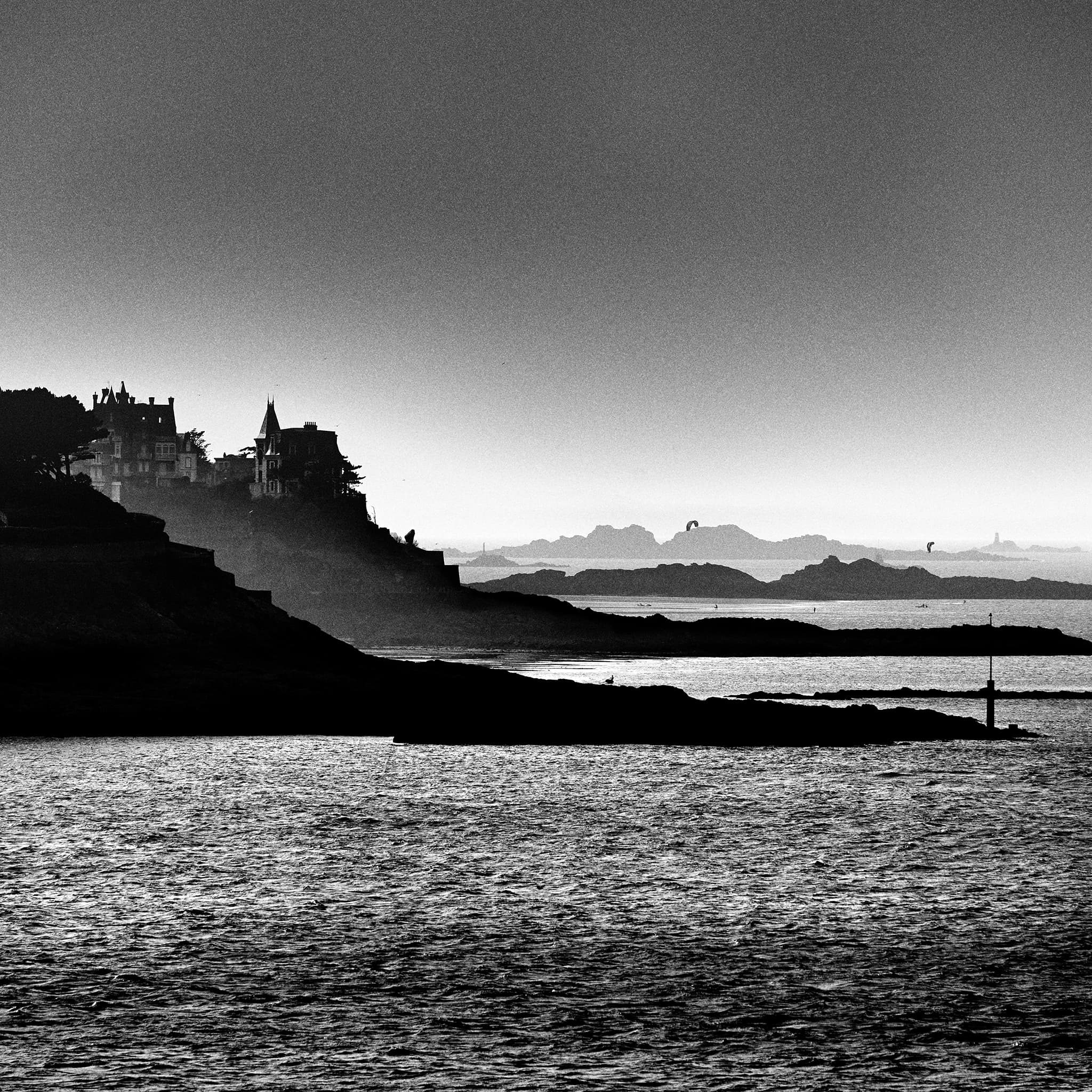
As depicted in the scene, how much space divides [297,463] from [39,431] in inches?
2655

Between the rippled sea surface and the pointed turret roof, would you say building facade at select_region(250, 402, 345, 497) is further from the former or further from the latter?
the rippled sea surface

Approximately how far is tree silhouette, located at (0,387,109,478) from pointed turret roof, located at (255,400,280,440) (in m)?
65.7

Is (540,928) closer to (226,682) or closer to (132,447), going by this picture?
(226,682)

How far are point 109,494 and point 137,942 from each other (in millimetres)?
149678

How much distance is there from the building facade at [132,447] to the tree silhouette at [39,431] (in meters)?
51.6

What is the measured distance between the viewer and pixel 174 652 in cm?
7919

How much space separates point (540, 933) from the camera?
25.9 metres

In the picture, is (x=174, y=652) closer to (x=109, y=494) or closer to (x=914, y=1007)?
(x=914, y=1007)

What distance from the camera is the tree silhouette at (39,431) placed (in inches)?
4210

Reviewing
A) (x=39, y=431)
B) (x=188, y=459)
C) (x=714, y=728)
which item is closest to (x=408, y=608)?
(x=188, y=459)

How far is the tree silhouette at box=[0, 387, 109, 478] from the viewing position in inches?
4210

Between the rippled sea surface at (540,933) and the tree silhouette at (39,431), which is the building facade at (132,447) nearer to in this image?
the tree silhouette at (39,431)

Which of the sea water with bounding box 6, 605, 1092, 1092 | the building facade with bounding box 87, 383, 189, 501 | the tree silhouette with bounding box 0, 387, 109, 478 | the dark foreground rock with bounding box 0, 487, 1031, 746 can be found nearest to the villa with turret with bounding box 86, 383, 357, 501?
the building facade with bounding box 87, 383, 189, 501

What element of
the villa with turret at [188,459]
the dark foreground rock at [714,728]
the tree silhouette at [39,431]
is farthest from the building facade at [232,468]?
the dark foreground rock at [714,728]
